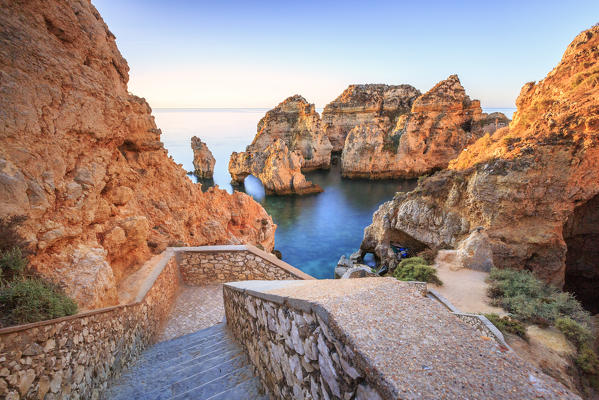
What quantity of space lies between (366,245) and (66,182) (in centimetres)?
1666

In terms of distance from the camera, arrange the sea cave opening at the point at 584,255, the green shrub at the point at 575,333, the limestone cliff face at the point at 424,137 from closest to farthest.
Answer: the green shrub at the point at 575,333 → the sea cave opening at the point at 584,255 → the limestone cliff face at the point at 424,137

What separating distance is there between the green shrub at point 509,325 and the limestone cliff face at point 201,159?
39.9 meters

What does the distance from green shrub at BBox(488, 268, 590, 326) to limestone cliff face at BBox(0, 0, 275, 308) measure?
31.6 ft

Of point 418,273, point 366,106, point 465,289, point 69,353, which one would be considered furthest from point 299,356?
point 366,106

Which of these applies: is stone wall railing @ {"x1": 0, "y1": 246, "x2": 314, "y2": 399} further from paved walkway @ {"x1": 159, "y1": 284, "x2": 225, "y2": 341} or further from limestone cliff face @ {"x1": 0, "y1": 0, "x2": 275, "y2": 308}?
limestone cliff face @ {"x1": 0, "y1": 0, "x2": 275, "y2": 308}

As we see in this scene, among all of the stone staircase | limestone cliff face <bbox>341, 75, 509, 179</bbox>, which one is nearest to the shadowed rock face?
the stone staircase


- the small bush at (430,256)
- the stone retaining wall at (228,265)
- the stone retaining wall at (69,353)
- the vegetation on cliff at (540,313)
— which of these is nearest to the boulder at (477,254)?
the vegetation on cliff at (540,313)

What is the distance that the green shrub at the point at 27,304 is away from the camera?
7.92 ft

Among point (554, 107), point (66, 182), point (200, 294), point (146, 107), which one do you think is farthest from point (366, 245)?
point (66, 182)

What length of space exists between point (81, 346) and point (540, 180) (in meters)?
14.2

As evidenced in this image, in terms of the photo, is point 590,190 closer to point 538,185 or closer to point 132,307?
point 538,185

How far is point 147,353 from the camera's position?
4.52 m

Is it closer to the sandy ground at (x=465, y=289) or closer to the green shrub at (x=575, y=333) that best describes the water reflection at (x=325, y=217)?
the sandy ground at (x=465, y=289)

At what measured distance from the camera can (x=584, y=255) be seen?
44.7 ft
